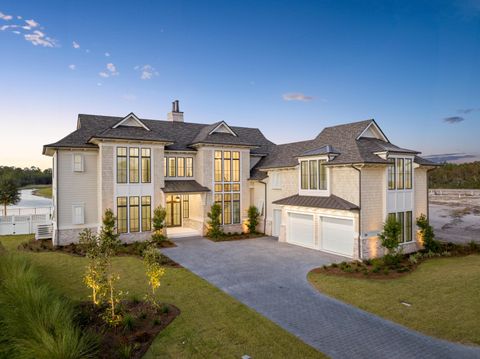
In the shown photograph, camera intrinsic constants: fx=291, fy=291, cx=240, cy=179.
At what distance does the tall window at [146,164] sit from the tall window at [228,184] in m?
4.76

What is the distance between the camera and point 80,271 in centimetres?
1301

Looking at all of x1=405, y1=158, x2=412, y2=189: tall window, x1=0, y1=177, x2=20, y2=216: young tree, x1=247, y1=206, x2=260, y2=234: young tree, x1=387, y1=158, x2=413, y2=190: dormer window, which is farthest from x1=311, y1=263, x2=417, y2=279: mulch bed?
x1=0, y1=177, x2=20, y2=216: young tree

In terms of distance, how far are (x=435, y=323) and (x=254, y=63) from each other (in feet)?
67.9

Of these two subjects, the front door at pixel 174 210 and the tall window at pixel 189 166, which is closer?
the tall window at pixel 189 166

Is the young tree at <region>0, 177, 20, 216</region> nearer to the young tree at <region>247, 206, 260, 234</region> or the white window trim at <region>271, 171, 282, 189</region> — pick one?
the young tree at <region>247, 206, 260, 234</region>

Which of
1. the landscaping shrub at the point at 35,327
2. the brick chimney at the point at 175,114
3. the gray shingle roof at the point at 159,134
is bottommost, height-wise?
the landscaping shrub at the point at 35,327

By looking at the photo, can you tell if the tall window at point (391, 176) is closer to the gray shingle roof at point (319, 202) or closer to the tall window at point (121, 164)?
the gray shingle roof at point (319, 202)

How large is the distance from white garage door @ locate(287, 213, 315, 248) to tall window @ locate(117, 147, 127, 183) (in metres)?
11.1

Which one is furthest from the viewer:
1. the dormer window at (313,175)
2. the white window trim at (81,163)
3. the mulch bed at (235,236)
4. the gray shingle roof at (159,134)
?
the mulch bed at (235,236)

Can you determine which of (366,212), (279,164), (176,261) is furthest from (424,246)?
(176,261)

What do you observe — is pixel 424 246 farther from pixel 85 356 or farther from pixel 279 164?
pixel 85 356

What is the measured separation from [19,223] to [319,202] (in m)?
22.2

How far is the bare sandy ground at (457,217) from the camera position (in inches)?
838

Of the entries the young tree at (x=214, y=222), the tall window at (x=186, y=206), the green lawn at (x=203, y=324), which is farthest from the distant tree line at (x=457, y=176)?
the green lawn at (x=203, y=324)
